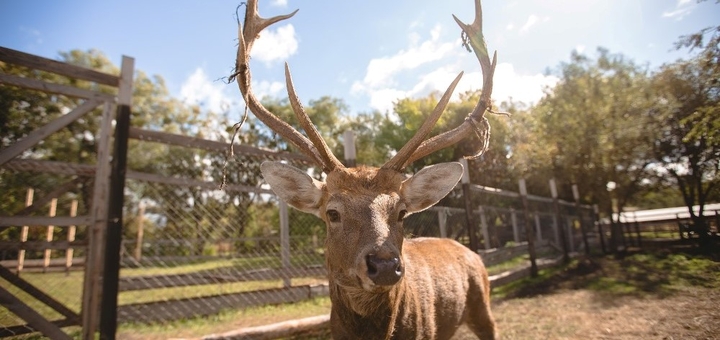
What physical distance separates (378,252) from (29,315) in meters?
3.33

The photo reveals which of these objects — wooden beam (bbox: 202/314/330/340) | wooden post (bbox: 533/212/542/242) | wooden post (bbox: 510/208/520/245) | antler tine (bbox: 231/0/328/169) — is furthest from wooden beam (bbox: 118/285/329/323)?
wooden post (bbox: 533/212/542/242)

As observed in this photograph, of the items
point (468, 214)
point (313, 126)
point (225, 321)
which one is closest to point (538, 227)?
point (468, 214)

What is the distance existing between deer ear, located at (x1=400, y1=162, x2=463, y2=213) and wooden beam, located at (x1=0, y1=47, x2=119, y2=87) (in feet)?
11.6

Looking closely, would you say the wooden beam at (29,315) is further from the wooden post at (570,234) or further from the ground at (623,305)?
the wooden post at (570,234)

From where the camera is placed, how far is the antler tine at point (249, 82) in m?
3.40

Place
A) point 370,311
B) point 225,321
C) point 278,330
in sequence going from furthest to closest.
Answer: point 225,321 < point 278,330 < point 370,311

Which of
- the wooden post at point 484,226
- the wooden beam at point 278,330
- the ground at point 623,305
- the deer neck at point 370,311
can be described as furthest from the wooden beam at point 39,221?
the wooden post at point 484,226

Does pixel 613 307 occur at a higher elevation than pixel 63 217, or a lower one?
lower

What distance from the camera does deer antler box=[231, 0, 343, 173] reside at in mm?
3268

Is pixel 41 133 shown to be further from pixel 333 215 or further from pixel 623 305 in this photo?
pixel 623 305

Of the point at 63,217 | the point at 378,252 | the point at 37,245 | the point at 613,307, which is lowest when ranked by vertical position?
the point at 613,307

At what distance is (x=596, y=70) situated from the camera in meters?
20.3

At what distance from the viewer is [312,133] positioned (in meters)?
3.25

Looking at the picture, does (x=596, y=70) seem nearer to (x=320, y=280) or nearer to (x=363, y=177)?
(x=320, y=280)
